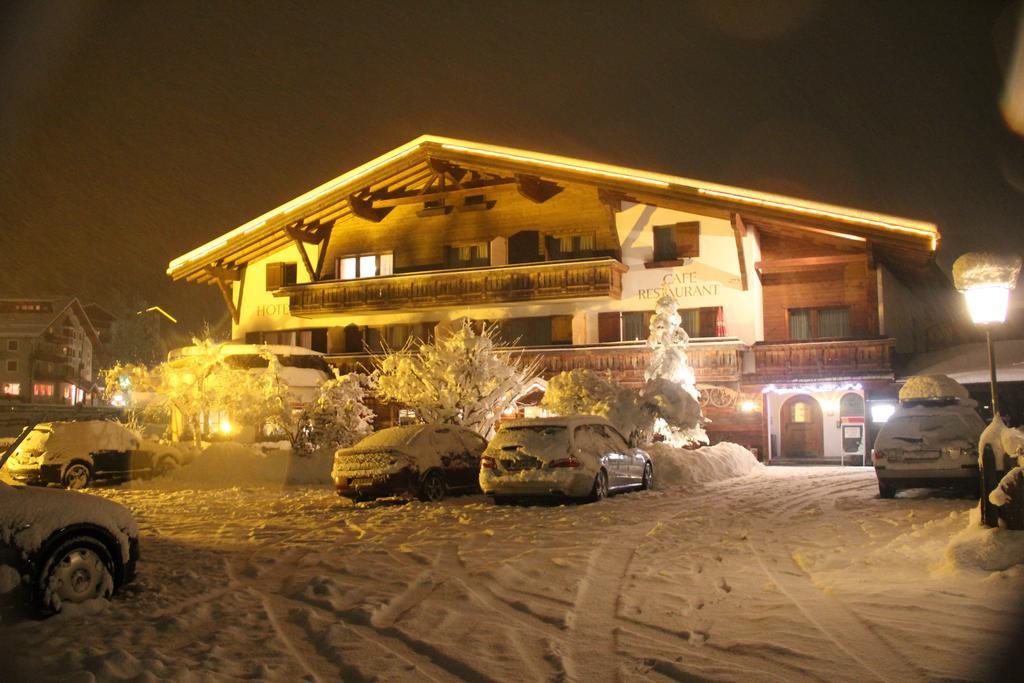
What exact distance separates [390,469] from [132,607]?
9052mm

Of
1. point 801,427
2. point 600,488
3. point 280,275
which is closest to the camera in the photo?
point 600,488

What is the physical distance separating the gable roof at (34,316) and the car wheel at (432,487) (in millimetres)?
62396

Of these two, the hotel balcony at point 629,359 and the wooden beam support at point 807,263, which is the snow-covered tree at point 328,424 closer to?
the hotel balcony at point 629,359

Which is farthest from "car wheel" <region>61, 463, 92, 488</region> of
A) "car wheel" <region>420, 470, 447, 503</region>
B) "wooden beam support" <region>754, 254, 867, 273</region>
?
"wooden beam support" <region>754, 254, 867, 273</region>

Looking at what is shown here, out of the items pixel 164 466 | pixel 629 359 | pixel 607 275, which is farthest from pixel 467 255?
pixel 164 466

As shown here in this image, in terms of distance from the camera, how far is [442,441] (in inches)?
729

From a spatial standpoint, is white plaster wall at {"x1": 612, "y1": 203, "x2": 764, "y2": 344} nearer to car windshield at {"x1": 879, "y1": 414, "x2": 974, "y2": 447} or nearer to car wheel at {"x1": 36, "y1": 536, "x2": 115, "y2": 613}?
car windshield at {"x1": 879, "y1": 414, "x2": 974, "y2": 447}

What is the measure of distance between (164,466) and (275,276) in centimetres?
1705

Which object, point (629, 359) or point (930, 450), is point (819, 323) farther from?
point (930, 450)

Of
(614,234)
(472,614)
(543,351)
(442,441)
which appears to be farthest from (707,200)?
(472,614)

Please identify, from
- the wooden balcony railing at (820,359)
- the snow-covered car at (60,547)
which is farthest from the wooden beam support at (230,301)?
the snow-covered car at (60,547)

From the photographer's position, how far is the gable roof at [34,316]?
68.9m

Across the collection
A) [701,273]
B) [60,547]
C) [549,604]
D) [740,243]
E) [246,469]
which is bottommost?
[549,604]

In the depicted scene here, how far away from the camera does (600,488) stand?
16.6 meters
